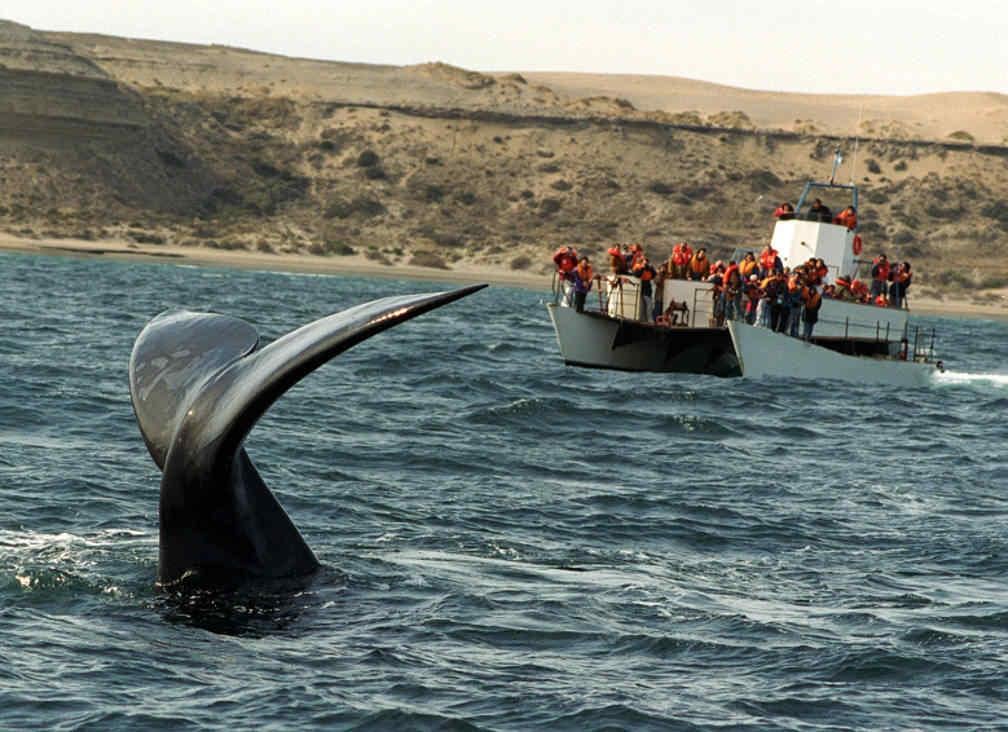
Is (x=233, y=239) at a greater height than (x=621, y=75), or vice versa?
(x=621, y=75)

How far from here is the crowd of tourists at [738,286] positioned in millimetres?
39094

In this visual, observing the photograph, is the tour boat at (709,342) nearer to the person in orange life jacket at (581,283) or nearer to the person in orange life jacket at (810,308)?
the person in orange life jacket at (581,283)

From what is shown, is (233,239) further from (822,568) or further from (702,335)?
(822,568)

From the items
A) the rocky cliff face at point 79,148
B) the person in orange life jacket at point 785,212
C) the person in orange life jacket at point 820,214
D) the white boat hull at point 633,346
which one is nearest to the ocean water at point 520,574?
the white boat hull at point 633,346

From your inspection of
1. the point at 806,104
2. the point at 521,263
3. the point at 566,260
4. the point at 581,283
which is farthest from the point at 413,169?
the point at 806,104

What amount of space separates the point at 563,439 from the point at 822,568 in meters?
9.69

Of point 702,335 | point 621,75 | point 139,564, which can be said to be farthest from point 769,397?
point 621,75

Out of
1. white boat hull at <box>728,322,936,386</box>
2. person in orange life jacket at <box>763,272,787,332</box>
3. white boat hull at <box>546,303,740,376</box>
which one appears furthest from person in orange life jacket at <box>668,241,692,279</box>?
white boat hull at <box>728,322,936,386</box>

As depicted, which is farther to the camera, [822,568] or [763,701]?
[822,568]

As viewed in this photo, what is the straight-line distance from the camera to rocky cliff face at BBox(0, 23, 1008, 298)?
3868 inches

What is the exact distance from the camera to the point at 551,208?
109m

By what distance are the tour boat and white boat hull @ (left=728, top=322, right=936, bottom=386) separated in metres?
0.02

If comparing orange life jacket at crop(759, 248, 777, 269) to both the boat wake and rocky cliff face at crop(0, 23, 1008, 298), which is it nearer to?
the boat wake

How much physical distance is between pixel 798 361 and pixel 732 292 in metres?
2.18
